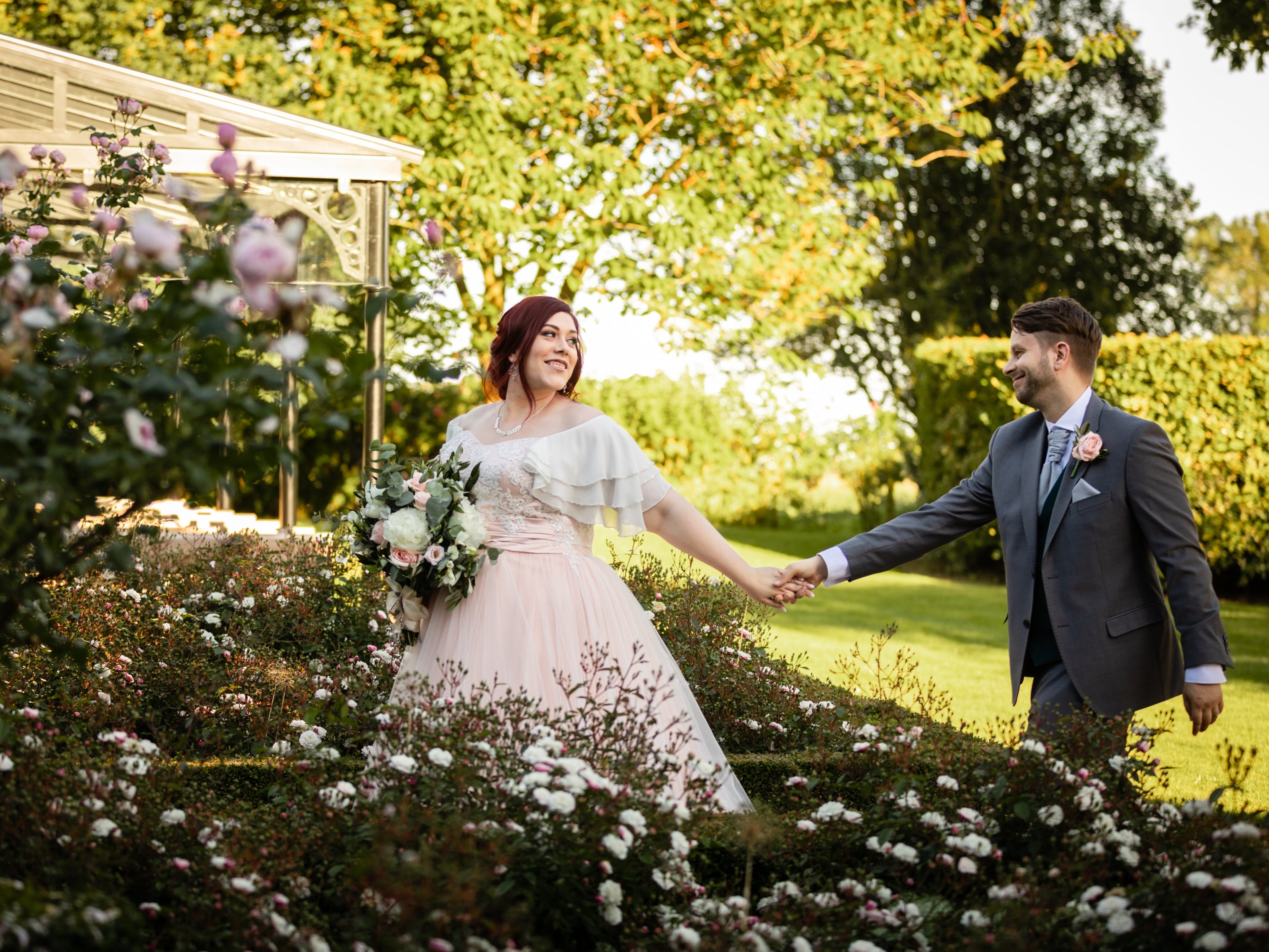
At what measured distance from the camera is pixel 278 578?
5.73 meters

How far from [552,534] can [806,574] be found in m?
1.22

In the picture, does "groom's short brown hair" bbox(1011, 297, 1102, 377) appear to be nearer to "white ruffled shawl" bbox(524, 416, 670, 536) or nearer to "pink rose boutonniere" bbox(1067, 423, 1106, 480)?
"pink rose boutonniere" bbox(1067, 423, 1106, 480)

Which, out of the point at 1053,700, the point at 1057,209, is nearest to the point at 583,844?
the point at 1053,700

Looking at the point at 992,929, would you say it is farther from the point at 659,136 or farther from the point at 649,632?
the point at 659,136

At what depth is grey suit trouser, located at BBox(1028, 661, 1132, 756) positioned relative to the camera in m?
3.17

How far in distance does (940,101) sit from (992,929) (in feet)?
39.7

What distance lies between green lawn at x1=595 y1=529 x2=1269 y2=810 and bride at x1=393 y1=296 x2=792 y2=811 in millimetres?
1295

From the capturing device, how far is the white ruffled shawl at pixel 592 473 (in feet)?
12.1

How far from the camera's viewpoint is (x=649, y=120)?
12.3m

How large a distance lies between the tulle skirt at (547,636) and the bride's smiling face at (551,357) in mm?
651

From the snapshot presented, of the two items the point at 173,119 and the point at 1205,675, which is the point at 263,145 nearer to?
the point at 173,119

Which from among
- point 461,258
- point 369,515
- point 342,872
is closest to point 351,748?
point 369,515

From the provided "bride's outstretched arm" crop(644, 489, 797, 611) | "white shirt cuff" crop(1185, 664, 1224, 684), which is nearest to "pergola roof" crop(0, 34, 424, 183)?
"bride's outstretched arm" crop(644, 489, 797, 611)

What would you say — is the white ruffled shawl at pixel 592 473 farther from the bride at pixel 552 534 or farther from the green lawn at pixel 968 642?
the green lawn at pixel 968 642
